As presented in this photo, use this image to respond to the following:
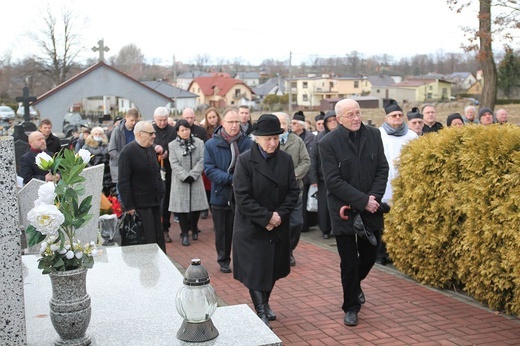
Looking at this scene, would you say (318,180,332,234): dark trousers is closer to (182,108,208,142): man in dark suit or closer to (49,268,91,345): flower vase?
(182,108,208,142): man in dark suit

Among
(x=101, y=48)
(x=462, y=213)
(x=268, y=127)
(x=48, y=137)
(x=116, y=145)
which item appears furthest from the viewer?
(x=101, y=48)

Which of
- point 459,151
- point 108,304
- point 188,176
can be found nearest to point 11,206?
point 108,304

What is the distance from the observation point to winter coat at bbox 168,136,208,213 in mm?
10430

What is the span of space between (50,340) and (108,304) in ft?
4.11

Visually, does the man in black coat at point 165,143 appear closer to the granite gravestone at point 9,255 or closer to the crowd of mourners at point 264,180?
the crowd of mourners at point 264,180

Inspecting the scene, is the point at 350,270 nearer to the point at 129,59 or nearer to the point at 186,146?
the point at 186,146

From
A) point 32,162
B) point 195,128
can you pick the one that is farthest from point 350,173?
point 195,128

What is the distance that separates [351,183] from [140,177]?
293 cm

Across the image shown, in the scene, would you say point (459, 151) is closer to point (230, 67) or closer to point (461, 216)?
point (461, 216)

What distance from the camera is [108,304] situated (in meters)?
5.84

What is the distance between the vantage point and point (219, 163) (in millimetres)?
8742

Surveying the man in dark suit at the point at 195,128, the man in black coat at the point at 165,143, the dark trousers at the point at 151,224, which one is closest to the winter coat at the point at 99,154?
the man in black coat at the point at 165,143

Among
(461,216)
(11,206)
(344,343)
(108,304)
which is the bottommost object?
(344,343)

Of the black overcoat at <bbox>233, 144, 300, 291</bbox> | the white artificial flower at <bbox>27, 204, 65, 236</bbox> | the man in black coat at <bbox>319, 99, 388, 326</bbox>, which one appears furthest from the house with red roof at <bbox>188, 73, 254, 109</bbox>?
the white artificial flower at <bbox>27, 204, 65, 236</bbox>
